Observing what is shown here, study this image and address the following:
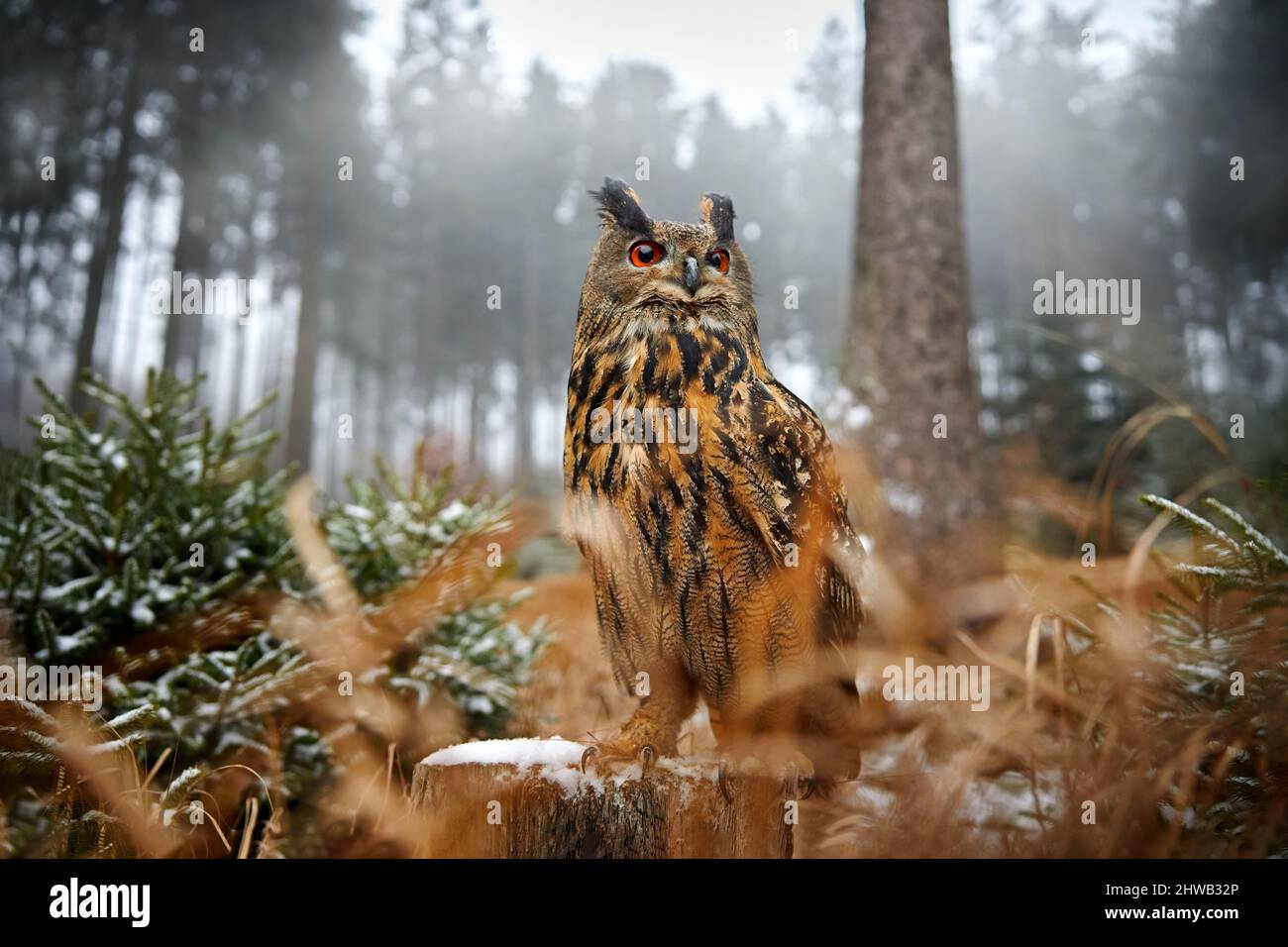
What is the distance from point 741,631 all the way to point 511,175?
23.1 metres

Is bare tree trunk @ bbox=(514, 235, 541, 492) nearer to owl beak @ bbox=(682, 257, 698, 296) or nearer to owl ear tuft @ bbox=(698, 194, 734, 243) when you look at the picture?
owl ear tuft @ bbox=(698, 194, 734, 243)

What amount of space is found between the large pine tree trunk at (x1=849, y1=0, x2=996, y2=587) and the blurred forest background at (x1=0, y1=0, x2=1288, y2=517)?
36 cm

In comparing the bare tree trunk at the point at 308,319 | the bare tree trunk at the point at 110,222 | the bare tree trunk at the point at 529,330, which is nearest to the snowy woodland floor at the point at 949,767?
the bare tree trunk at the point at 110,222

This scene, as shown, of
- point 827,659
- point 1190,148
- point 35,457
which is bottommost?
point 827,659

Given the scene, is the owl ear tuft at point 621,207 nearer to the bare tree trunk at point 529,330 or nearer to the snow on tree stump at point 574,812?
the snow on tree stump at point 574,812

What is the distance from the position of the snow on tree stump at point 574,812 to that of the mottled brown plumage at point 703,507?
168 mm

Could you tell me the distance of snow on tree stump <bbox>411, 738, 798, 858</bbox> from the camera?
1861 mm

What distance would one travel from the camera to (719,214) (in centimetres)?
226

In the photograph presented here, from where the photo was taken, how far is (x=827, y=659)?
221cm

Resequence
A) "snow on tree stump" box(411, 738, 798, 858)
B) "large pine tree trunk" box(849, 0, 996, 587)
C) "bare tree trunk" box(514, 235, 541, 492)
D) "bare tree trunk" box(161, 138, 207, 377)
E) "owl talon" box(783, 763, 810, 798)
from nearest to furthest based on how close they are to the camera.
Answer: "snow on tree stump" box(411, 738, 798, 858)
"owl talon" box(783, 763, 810, 798)
"large pine tree trunk" box(849, 0, 996, 587)
"bare tree trunk" box(161, 138, 207, 377)
"bare tree trunk" box(514, 235, 541, 492)

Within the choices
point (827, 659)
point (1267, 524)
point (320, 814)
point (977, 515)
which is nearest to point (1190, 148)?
point (977, 515)

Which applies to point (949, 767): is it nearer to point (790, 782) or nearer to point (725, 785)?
point (790, 782)

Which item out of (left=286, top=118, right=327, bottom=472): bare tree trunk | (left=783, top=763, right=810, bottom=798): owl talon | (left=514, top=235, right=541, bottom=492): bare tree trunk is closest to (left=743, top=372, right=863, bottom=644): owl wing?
(left=783, top=763, right=810, bottom=798): owl talon
